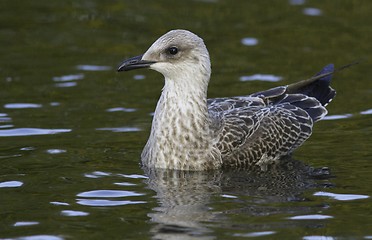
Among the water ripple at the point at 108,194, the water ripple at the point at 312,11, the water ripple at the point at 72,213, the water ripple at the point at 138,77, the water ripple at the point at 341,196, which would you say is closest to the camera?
the water ripple at the point at 72,213

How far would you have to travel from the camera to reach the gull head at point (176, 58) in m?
12.2

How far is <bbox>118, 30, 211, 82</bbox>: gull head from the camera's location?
1225 cm

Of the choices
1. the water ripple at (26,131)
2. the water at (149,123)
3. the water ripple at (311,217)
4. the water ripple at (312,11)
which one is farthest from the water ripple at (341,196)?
the water ripple at (312,11)

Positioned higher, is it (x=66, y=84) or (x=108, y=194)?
(x=66, y=84)

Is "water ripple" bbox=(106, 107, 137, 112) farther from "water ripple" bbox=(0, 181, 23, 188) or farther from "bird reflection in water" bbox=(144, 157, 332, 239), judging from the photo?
"water ripple" bbox=(0, 181, 23, 188)

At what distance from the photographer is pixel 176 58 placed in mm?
12375

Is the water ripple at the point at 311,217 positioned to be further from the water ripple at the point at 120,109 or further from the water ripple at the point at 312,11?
the water ripple at the point at 312,11

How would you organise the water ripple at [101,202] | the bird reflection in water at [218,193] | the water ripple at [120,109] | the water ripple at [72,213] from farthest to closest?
the water ripple at [120,109], the water ripple at [101,202], the water ripple at [72,213], the bird reflection in water at [218,193]

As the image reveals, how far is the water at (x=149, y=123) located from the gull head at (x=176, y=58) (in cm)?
120

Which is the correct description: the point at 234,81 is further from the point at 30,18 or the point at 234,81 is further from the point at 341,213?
the point at 341,213

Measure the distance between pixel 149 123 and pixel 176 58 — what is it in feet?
7.99

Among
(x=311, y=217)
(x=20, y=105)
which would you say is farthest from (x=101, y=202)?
(x=20, y=105)

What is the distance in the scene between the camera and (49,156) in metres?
12.9

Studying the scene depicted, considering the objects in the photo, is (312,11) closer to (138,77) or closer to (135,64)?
(138,77)
